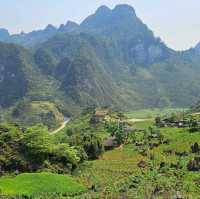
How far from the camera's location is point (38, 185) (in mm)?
49375

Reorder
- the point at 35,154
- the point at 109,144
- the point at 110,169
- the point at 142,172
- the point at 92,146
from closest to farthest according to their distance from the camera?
the point at 142,172, the point at 110,169, the point at 35,154, the point at 92,146, the point at 109,144

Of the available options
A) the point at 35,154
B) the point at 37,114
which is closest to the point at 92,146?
the point at 35,154

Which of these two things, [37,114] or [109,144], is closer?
[109,144]

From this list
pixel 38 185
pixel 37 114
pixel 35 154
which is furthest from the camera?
pixel 37 114

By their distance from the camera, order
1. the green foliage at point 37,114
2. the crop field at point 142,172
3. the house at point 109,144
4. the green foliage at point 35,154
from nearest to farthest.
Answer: the crop field at point 142,172
the green foliage at point 35,154
the house at point 109,144
the green foliage at point 37,114

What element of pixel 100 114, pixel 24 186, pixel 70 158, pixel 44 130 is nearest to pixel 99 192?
pixel 24 186

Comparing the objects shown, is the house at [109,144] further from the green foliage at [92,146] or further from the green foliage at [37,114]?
the green foliage at [37,114]

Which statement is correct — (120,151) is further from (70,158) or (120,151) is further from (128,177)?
(128,177)

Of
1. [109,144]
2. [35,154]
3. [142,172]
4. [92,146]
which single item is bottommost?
[142,172]

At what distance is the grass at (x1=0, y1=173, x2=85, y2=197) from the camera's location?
47.8 meters

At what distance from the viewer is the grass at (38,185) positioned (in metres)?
47.8

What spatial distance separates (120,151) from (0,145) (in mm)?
18534

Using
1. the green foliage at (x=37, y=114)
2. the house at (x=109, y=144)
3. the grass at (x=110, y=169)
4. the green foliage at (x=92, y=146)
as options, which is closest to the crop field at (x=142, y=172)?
the grass at (x=110, y=169)

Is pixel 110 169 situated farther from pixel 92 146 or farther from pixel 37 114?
pixel 37 114
